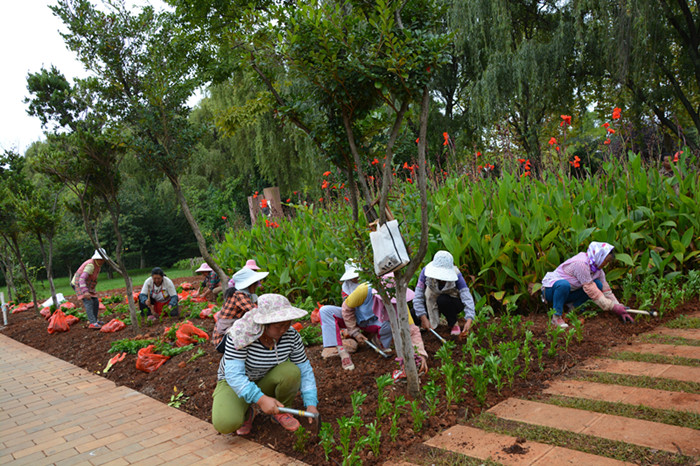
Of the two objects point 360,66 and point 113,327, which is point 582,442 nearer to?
point 360,66

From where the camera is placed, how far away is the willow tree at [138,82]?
6.38 m

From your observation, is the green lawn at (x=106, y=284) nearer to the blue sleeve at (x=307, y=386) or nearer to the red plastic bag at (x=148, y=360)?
the red plastic bag at (x=148, y=360)

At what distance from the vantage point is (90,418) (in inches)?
156

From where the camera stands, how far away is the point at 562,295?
4.23 meters

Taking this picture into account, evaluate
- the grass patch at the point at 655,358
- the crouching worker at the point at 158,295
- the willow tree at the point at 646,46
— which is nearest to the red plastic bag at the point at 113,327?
the crouching worker at the point at 158,295

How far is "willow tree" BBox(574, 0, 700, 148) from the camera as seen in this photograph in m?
10.1

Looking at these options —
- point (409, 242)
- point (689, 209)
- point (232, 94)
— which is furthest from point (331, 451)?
point (232, 94)

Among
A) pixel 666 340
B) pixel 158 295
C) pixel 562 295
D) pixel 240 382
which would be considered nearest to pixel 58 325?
pixel 158 295

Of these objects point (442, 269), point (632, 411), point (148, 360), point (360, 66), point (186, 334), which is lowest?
point (632, 411)

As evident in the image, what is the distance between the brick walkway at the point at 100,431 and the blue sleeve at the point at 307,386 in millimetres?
377

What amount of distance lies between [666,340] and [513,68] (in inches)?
383

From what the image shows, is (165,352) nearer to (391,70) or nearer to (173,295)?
(173,295)

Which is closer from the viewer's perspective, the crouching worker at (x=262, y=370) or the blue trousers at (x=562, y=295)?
the crouching worker at (x=262, y=370)

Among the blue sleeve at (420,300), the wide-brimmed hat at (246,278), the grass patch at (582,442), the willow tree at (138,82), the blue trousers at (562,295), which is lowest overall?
the grass patch at (582,442)
